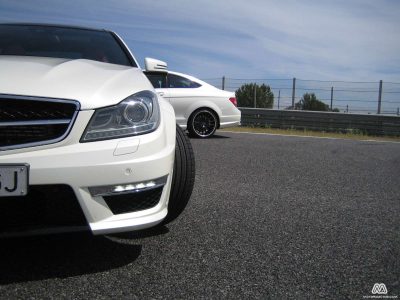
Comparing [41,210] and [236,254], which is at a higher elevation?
[41,210]

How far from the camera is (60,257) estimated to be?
2307 millimetres

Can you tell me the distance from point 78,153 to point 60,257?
697 millimetres

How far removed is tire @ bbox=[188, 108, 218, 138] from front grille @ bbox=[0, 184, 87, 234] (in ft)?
23.9

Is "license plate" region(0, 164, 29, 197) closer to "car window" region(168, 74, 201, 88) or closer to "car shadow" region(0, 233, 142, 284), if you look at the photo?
"car shadow" region(0, 233, 142, 284)

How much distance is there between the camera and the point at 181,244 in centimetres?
255

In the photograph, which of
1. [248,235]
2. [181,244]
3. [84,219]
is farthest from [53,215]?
[248,235]

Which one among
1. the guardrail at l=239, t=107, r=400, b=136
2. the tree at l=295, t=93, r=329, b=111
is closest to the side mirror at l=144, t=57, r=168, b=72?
the guardrail at l=239, t=107, r=400, b=136

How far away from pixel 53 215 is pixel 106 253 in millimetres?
529

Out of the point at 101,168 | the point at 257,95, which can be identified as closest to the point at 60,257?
the point at 101,168

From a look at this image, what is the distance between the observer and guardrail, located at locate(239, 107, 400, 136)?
43.5 ft

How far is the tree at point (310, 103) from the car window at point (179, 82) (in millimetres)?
8344

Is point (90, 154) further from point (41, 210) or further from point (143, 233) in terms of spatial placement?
point (143, 233)
